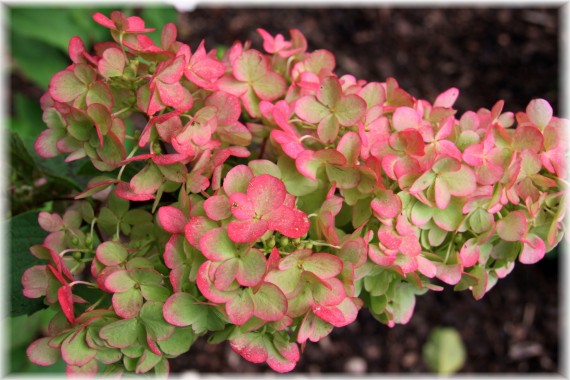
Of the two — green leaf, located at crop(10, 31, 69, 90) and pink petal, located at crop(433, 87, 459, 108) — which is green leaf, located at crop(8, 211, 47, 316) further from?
green leaf, located at crop(10, 31, 69, 90)

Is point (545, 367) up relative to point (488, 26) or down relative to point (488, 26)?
down

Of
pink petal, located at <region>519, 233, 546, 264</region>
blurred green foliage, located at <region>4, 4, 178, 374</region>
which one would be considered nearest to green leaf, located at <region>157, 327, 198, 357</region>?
blurred green foliage, located at <region>4, 4, 178, 374</region>

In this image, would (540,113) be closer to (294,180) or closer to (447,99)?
(447,99)

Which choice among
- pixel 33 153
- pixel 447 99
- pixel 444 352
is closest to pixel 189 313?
pixel 447 99

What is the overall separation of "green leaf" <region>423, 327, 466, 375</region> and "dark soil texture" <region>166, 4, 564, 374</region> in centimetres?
5

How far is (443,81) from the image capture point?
2600 mm

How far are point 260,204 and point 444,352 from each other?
5.34 feet

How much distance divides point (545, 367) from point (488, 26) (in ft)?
4.54

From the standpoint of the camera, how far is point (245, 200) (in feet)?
Answer: 2.10

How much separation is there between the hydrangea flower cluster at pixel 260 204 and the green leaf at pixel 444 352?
1374mm

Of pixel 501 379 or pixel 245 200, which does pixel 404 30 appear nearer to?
pixel 501 379

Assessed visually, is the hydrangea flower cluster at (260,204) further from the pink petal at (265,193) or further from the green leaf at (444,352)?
the green leaf at (444,352)

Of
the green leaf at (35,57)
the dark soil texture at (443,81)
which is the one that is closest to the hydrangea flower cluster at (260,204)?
the green leaf at (35,57)

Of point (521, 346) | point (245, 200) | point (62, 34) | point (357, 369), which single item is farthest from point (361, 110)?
point (521, 346)
